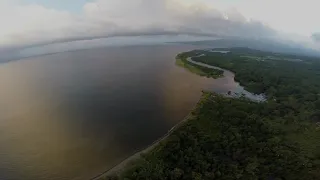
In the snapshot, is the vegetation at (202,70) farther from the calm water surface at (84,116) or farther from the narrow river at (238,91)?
the calm water surface at (84,116)

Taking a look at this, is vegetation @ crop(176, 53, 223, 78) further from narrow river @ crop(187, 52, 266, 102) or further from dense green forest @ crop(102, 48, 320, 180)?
dense green forest @ crop(102, 48, 320, 180)

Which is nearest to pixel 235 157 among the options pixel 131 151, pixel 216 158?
pixel 216 158

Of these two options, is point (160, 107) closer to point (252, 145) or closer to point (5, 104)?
point (252, 145)

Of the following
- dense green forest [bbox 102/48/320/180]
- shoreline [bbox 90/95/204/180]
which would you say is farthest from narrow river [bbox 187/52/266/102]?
shoreline [bbox 90/95/204/180]

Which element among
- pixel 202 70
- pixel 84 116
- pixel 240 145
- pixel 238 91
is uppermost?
pixel 202 70

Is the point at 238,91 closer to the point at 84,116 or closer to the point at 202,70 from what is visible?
the point at 202,70

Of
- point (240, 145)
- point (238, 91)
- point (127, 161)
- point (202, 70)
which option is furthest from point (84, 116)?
point (202, 70)

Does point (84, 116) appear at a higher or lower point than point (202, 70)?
lower
